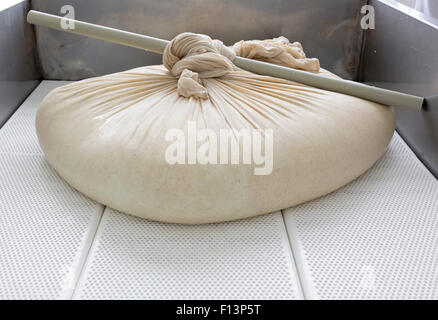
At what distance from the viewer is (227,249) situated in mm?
1146

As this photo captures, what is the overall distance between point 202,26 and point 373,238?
130cm

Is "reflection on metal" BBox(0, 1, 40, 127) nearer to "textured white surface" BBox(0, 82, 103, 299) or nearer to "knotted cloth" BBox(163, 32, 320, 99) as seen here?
"textured white surface" BBox(0, 82, 103, 299)

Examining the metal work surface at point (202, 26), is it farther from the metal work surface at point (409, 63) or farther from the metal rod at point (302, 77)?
the metal rod at point (302, 77)

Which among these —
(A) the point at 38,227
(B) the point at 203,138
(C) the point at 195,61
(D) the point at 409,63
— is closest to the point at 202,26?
(C) the point at 195,61

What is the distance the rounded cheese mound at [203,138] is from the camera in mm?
1188

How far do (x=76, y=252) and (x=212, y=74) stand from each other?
0.68m

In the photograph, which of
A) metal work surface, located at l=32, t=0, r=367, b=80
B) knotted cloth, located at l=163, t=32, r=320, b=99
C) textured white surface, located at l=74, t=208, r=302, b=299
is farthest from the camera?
metal work surface, located at l=32, t=0, r=367, b=80

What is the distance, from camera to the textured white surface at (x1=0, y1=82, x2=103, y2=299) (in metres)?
1.03

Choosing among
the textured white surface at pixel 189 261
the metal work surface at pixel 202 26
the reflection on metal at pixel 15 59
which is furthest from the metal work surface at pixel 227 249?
the metal work surface at pixel 202 26

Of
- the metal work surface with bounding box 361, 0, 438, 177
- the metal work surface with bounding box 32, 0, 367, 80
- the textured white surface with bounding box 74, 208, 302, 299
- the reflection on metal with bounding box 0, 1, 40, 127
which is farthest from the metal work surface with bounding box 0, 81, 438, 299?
the metal work surface with bounding box 32, 0, 367, 80

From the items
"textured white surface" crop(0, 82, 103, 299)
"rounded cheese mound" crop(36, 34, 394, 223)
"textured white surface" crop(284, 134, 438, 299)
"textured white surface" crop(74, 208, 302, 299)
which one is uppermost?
"rounded cheese mound" crop(36, 34, 394, 223)

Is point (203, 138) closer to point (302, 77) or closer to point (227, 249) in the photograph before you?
point (227, 249)

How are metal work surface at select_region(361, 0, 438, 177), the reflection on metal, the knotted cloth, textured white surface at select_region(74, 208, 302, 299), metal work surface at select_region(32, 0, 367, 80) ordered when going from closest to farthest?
textured white surface at select_region(74, 208, 302, 299)
the knotted cloth
metal work surface at select_region(361, 0, 438, 177)
the reflection on metal
metal work surface at select_region(32, 0, 367, 80)

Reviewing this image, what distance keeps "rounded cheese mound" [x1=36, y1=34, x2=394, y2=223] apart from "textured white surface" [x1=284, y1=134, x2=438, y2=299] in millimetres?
56
